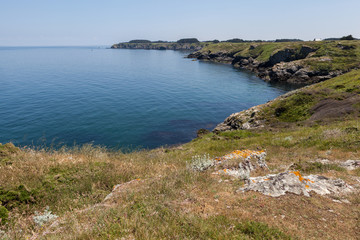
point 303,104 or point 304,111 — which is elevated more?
point 303,104

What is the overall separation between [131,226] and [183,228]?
58.2 inches

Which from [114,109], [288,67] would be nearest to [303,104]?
[114,109]

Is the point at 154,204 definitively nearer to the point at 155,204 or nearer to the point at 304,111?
the point at 155,204

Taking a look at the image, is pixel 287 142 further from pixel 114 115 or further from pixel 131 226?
pixel 114 115

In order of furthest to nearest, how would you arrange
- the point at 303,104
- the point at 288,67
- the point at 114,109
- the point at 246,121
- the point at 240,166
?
the point at 288,67 < the point at 114,109 < the point at 246,121 < the point at 303,104 < the point at 240,166

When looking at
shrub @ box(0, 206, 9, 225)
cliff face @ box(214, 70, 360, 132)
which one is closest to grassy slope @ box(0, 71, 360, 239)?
shrub @ box(0, 206, 9, 225)

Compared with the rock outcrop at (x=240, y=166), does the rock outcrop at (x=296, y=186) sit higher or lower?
higher

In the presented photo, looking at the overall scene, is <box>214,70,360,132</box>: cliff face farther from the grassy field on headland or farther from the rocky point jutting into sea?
the rocky point jutting into sea

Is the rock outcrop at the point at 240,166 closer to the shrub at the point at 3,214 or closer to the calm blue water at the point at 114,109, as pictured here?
the shrub at the point at 3,214

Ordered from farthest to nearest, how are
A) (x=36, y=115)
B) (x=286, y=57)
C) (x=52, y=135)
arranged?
(x=286, y=57) < (x=36, y=115) < (x=52, y=135)

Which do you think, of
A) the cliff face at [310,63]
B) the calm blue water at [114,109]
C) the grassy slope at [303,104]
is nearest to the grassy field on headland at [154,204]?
the calm blue water at [114,109]

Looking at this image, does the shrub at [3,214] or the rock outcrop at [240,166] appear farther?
the rock outcrop at [240,166]

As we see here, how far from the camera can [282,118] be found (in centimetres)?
2719

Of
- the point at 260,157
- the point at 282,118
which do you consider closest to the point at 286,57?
the point at 282,118
